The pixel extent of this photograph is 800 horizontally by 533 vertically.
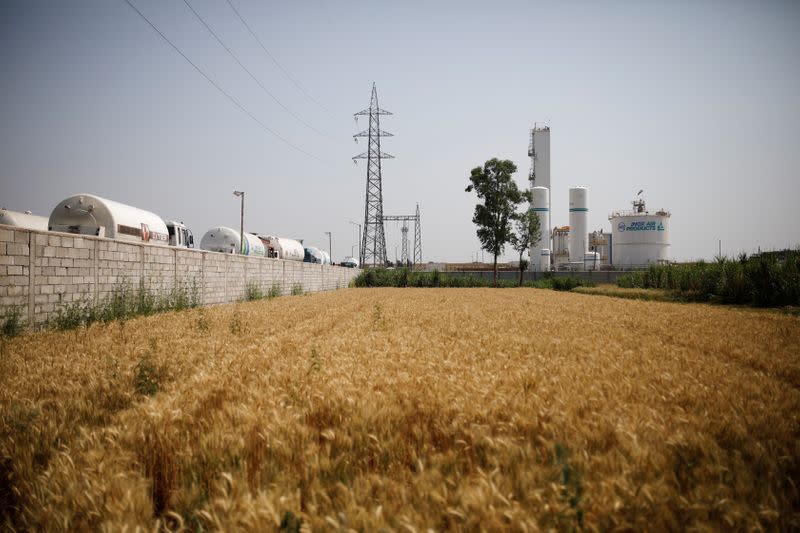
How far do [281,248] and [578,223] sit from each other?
44.4 m

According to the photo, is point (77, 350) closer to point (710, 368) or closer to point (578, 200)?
point (710, 368)

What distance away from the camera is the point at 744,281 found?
20.2 metres

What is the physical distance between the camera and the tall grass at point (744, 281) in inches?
699

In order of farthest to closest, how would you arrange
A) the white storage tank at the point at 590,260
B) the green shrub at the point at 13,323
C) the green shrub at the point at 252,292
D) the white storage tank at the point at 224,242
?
1. the white storage tank at the point at 590,260
2. the white storage tank at the point at 224,242
3. the green shrub at the point at 252,292
4. the green shrub at the point at 13,323

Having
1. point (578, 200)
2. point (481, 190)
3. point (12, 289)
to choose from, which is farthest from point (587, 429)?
point (578, 200)

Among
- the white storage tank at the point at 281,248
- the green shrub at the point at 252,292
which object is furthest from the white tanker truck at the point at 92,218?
the white storage tank at the point at 281,248

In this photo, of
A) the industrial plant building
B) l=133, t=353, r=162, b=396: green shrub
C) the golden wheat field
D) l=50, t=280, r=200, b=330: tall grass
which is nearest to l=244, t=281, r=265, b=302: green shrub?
l=50, t=280, r=200, b=330: tall grass

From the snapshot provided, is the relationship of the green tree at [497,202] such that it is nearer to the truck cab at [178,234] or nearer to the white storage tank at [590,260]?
the white storage tank at [590,260]

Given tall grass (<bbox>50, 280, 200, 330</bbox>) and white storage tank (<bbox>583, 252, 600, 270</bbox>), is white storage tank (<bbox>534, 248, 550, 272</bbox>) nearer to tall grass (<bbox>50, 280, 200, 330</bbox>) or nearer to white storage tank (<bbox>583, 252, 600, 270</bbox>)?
white storage tank (<bbox>583, 252, 600, 270</bbox>)

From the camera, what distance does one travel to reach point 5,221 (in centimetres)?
1770

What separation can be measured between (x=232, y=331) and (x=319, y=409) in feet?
18.8

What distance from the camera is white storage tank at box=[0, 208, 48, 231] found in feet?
58.3

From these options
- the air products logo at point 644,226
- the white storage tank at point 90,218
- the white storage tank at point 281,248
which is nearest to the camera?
the white storage tank at point 90,218

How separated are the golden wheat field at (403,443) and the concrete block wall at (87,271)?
5695 millimetres
